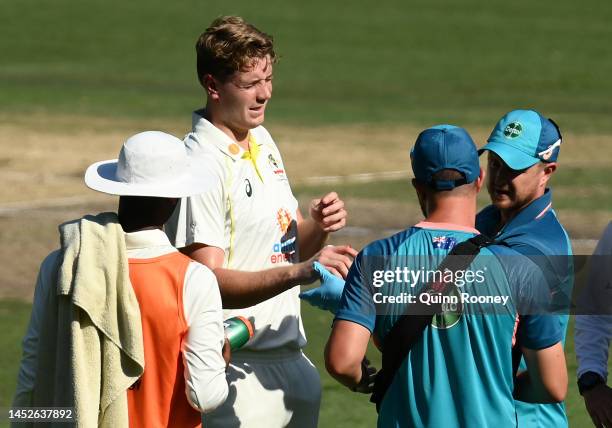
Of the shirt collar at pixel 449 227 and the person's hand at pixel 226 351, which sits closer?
the shirt collar at pixel 449 227

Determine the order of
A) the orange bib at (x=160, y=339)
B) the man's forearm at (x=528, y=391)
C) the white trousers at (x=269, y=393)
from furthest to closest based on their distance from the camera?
the white trousers at (x=269, y=393)
the man's forearm at (x=528, y=391)
the orange bib at (x=160, y=339)

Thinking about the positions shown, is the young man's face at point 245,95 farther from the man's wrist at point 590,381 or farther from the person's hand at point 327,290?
the man's wrist at point 590,381

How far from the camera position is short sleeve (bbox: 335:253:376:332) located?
204 inches

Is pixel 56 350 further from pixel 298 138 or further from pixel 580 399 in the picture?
pixel 298 138

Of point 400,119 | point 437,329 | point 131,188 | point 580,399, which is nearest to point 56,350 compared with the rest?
point 131,188

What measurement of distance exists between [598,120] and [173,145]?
74.5ft

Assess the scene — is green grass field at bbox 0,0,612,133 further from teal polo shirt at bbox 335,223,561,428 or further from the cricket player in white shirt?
teal polo shirt at bbox 335,223,561,428

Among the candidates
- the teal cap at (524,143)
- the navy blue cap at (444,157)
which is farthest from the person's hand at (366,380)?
the teal cap at (524,143)

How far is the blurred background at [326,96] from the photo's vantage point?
1700 cm

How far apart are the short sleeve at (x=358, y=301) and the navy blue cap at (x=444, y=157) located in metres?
0.40

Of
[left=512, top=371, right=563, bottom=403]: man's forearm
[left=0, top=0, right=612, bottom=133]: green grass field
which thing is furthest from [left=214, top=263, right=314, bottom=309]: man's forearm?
[left=0, top=0, right=612, bottom=133]: green grass field

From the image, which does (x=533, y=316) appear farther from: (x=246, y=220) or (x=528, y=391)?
(x=246, y=220)

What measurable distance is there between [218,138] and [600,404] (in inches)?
84.0

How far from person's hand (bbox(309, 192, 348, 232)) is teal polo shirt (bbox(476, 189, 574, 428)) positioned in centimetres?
70
